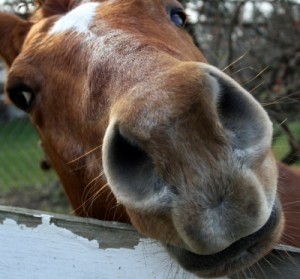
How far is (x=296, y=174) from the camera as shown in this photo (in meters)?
3.33

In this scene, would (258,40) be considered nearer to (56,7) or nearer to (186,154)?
(56,7)

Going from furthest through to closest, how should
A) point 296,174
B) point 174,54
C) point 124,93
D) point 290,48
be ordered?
point 290,48
point 296,174
point 174,54
point 124,93

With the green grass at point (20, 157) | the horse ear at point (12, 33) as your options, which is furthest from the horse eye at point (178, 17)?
the green grass at point (20, 157)

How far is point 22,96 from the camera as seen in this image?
276 centimetres

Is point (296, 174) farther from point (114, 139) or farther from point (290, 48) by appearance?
Result: point (290, 48)

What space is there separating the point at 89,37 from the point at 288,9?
340 cm

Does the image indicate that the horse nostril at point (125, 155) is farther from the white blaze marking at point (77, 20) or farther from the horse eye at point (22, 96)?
the horse eye at point (22, 96)

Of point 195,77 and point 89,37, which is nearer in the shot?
point 195,77

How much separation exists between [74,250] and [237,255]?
58 cm

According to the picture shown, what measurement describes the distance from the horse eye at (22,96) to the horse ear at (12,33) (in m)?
0.49

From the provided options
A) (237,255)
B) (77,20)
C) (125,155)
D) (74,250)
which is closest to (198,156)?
(125,155)

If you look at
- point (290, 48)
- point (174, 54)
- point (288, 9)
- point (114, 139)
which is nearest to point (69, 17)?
point (174, 54)

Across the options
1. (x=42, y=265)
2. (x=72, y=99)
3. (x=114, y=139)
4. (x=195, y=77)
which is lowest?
(x=42, y=265)

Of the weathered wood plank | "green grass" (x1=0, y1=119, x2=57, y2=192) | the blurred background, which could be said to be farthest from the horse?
"green grass" (x1=0, y1=119, x2=57, y2=192)
